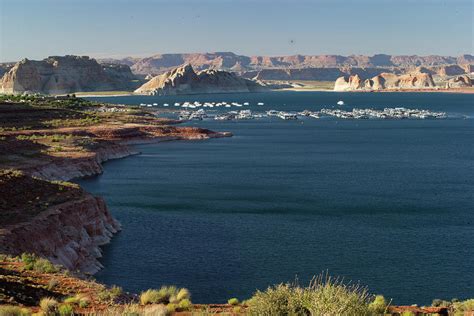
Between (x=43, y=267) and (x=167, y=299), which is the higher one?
(x=43, y=267)

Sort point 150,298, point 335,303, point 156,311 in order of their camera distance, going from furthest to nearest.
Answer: point 150,298
point 156,311
point 335,303

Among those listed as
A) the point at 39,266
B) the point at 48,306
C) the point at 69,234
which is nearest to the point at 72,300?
the point at 48,306

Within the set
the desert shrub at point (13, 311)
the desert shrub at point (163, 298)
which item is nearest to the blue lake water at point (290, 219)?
the desert shrub at point (163, 298)

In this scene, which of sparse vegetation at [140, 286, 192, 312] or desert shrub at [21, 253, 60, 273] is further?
desert shrub at [21, 253, 60, 273]

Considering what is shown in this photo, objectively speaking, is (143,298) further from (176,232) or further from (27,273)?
(176,232)

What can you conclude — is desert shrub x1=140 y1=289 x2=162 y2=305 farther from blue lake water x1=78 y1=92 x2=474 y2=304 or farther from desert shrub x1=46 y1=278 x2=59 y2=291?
blue lake water x1=78 y1=92 x2=474 y2=304

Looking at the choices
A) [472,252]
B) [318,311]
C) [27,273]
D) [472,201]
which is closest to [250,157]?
[472,201]

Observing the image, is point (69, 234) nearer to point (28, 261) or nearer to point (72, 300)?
point (28, 261)

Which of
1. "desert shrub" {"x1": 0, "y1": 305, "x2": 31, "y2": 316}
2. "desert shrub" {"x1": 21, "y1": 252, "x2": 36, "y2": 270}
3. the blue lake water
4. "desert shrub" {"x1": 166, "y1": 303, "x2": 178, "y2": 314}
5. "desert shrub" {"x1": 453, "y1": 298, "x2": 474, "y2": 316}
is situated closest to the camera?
"desert shrub" {"x1": 0, "y1": 305, "x2": 31, "y2": 316}

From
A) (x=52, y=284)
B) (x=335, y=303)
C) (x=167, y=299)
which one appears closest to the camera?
(x=335, y=303)

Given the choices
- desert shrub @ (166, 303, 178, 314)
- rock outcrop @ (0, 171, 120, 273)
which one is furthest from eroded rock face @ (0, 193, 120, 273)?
desert shrub @ (166, 303, 178, 314)
